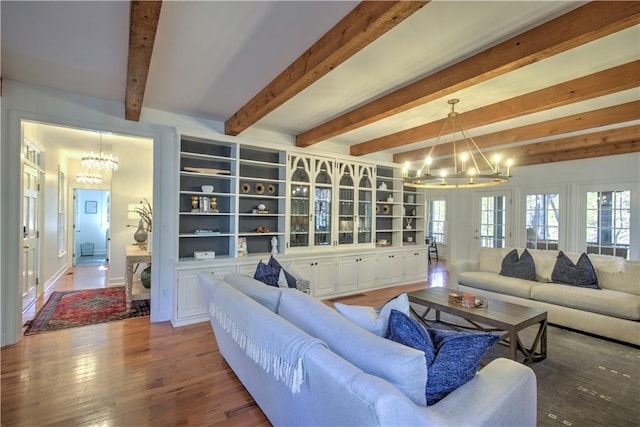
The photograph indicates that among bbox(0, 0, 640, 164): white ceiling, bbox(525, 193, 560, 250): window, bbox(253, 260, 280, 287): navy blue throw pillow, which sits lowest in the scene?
bbox(253, 260, 280, 287): navy blue throw pillow

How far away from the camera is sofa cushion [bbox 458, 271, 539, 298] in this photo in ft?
13.4

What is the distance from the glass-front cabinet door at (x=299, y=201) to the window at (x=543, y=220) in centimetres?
484

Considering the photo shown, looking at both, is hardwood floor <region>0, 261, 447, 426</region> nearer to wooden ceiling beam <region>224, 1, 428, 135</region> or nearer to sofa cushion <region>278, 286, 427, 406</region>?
sofa cushion <region>278, 286, 427, 406</region>

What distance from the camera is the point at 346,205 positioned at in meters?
5.48

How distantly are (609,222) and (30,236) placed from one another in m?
9.36

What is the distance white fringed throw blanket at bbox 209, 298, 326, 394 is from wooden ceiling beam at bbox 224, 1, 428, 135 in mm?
1682

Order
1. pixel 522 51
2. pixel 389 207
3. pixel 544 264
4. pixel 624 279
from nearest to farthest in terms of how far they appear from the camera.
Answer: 1. pixel 522 51
2. pixel 624 279
3. pixel 544 264
4. pixel 389 207

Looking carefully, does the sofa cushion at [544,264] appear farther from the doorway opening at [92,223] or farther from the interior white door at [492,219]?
the doorway opening at [92,223]

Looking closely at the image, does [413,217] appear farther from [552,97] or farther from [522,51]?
[522,51]

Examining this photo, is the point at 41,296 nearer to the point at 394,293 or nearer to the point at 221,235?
the point at 221,235

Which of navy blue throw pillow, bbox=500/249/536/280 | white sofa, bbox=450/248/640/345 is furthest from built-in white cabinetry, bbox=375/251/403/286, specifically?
navy blue throw pillow, bbox=500/249/536/280

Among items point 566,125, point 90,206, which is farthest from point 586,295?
point 90,206

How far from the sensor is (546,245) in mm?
6309

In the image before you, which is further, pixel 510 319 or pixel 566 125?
pixel 566 125
